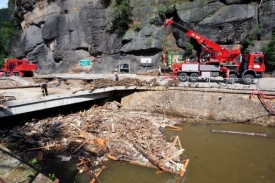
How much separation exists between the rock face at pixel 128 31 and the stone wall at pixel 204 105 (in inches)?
451

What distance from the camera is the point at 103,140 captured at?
9.54 metres

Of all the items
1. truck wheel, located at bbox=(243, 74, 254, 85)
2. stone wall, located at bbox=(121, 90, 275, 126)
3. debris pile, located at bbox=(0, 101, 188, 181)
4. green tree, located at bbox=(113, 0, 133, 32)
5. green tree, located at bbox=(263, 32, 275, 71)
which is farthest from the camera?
green tree, located at bbox=(113, 0, 133, 32)

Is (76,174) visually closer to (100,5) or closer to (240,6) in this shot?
(240,6)

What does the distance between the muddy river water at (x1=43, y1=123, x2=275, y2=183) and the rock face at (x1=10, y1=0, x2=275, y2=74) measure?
15.0 m

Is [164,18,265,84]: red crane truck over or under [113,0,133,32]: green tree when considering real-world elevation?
under

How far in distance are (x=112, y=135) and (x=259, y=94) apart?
989 cm

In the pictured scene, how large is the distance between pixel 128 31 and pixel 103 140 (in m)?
21.1

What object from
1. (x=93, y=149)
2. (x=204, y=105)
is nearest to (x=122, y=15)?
(x=204, y=105)

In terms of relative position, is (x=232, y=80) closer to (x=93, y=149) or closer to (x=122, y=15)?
(x=93, y=149)

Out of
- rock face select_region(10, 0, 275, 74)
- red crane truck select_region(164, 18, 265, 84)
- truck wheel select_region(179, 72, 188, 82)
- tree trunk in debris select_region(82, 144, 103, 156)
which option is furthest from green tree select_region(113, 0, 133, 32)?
tree trunk in debris select_region(82, 144, 103, 156)

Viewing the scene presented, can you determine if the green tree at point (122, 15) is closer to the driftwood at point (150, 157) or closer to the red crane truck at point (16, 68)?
the red crane truck at point (16, 68)

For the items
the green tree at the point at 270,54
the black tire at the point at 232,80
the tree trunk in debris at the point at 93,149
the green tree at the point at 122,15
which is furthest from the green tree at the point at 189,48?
the tree trunk in debris at the point at 93,149

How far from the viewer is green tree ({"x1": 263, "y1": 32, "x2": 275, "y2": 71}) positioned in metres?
19.8

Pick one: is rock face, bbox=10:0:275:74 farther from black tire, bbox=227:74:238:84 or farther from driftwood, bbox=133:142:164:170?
driftwood, bbox=133:142:164:170
